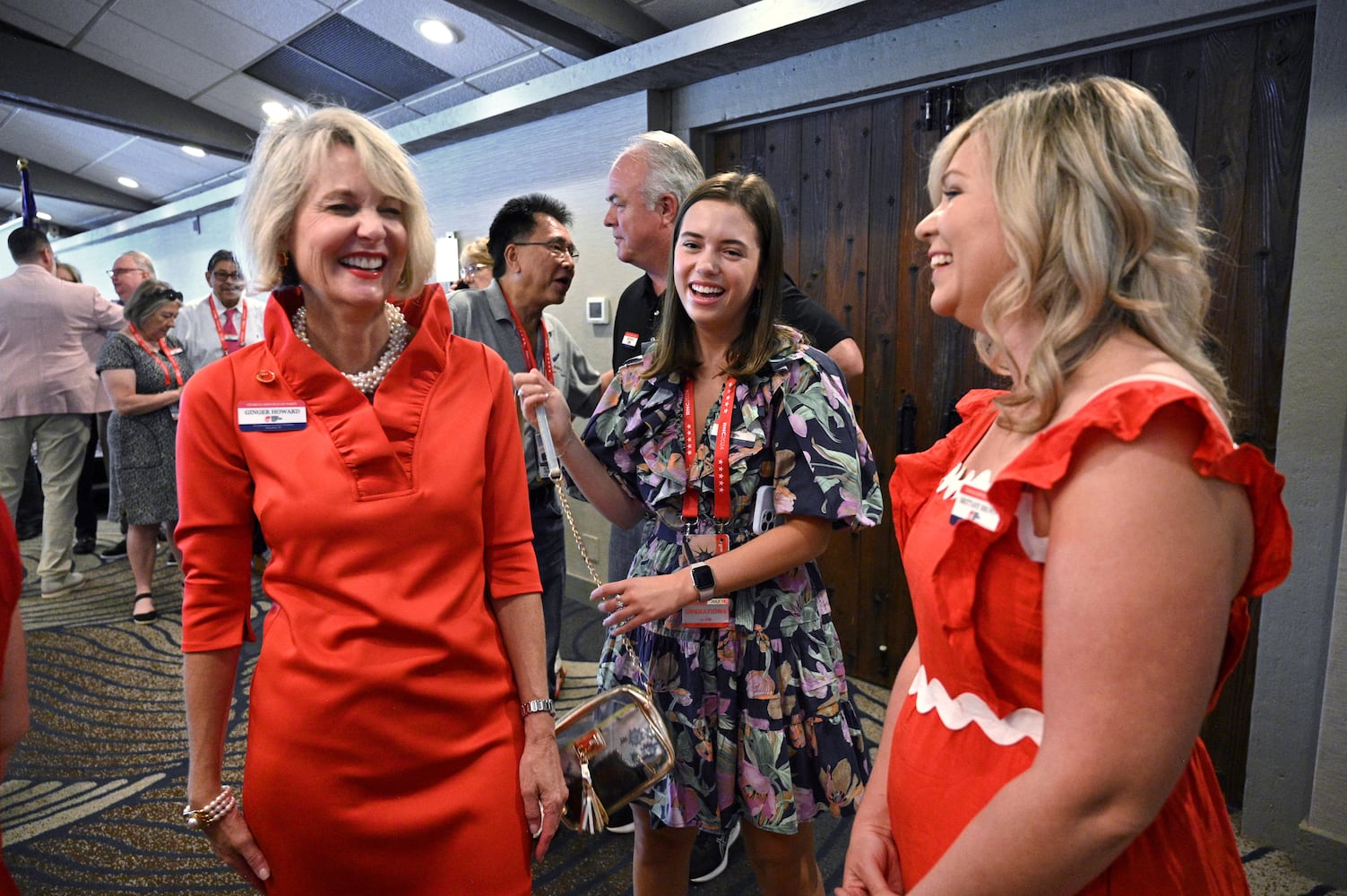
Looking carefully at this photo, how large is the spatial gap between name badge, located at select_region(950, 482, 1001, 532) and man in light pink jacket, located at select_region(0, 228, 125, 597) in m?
5.29

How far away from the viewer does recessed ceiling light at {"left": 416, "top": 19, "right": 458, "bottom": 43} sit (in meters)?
4.07

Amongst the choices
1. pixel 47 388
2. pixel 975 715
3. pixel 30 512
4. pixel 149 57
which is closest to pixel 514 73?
pixel 149 57

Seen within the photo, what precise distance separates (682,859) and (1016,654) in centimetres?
106

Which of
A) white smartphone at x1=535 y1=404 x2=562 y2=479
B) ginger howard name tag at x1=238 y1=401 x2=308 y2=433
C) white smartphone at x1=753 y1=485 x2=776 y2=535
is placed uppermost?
ginger howard name tag at x1=238 y1=401 x2=308 y2=433

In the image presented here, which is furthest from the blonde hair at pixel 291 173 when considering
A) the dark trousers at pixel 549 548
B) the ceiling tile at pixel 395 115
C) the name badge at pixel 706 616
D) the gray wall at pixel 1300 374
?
the ceiling tile at pixel 395 115

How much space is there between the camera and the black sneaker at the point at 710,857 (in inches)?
85.9

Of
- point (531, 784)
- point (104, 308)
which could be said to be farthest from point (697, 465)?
point (104, 308)

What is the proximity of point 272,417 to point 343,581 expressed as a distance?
26 centimetres

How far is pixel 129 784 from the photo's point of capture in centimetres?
264

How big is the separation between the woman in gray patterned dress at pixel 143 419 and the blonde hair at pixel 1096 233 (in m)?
4.37

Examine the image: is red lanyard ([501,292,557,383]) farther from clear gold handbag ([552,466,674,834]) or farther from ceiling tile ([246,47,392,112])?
ceiling tile ([246,47,392,112])

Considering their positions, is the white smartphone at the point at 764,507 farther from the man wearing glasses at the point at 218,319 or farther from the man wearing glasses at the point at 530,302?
the man wearing glasses at the point at 218,319

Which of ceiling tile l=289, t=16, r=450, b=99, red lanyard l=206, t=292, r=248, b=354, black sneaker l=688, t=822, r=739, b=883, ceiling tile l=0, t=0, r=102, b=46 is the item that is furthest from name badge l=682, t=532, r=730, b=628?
ceiling tile l=0, t=0, r=102, b=46

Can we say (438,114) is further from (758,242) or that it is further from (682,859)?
(682,859)
